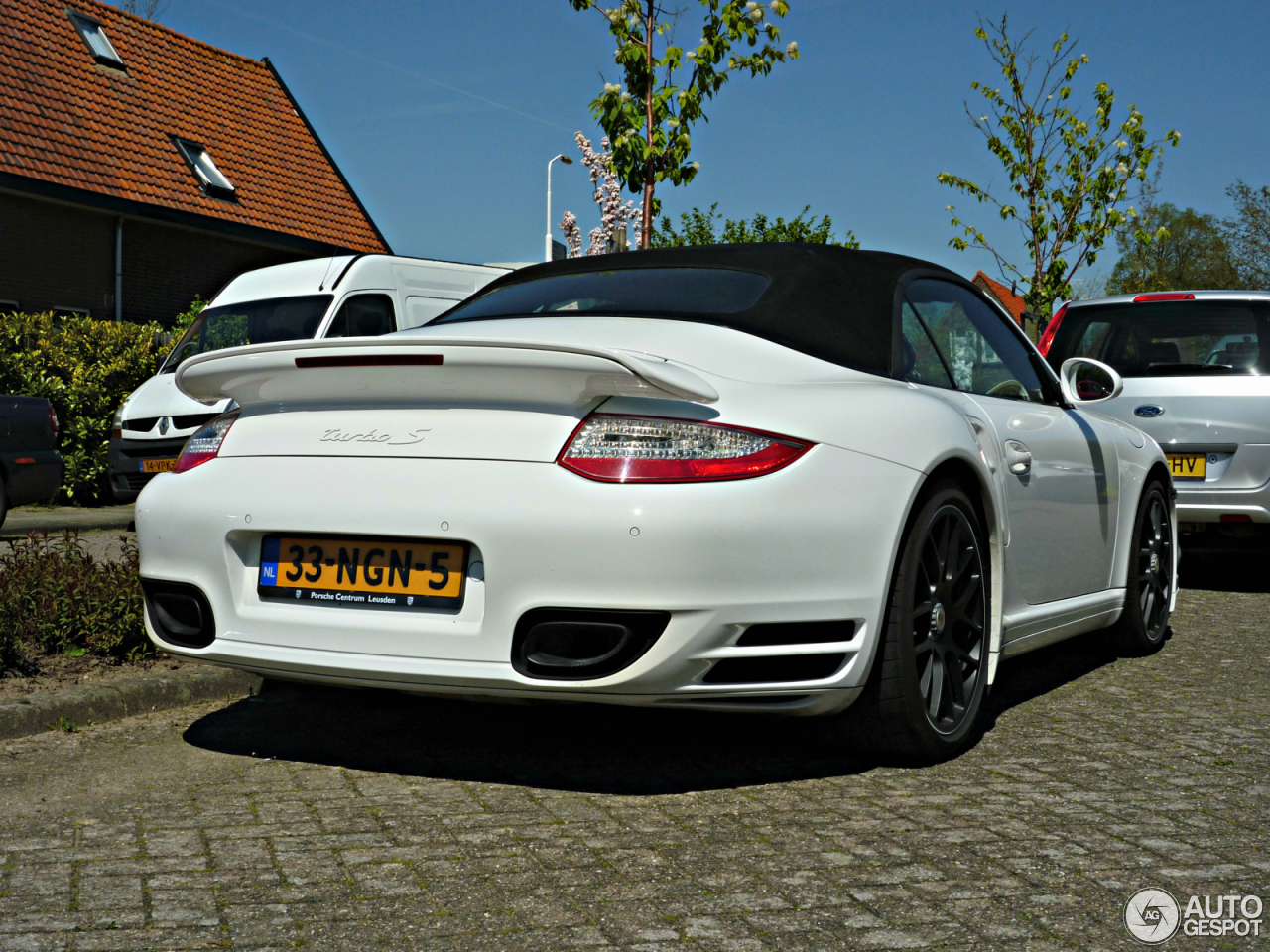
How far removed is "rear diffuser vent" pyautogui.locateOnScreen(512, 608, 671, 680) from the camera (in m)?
3.30

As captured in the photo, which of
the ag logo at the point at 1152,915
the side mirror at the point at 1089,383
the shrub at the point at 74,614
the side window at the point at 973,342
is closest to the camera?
the ag logo at the point at 1152,915

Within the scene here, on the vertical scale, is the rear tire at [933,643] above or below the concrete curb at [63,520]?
above

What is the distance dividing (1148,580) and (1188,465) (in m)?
Result: 2.56

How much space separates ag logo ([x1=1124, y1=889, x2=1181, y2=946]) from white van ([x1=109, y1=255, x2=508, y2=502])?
31.2ft

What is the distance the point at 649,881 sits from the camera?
2.99m

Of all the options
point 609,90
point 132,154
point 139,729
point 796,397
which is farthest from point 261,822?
point 132,154

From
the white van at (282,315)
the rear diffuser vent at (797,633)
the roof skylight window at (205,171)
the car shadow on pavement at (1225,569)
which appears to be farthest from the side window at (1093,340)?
the roof skylight window at (205,171)

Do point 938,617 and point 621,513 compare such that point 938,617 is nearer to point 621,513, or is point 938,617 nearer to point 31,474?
point 621,513

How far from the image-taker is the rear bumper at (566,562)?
10.7 ft

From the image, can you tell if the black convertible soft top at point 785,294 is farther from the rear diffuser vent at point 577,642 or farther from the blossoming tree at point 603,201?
the blossoming tree at point 603,201

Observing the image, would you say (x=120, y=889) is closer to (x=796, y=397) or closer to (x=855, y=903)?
(x=855, y=903)

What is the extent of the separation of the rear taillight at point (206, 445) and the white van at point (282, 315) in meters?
7.62

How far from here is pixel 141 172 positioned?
21.7m

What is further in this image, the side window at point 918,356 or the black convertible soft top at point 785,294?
the side window at point 918,356
